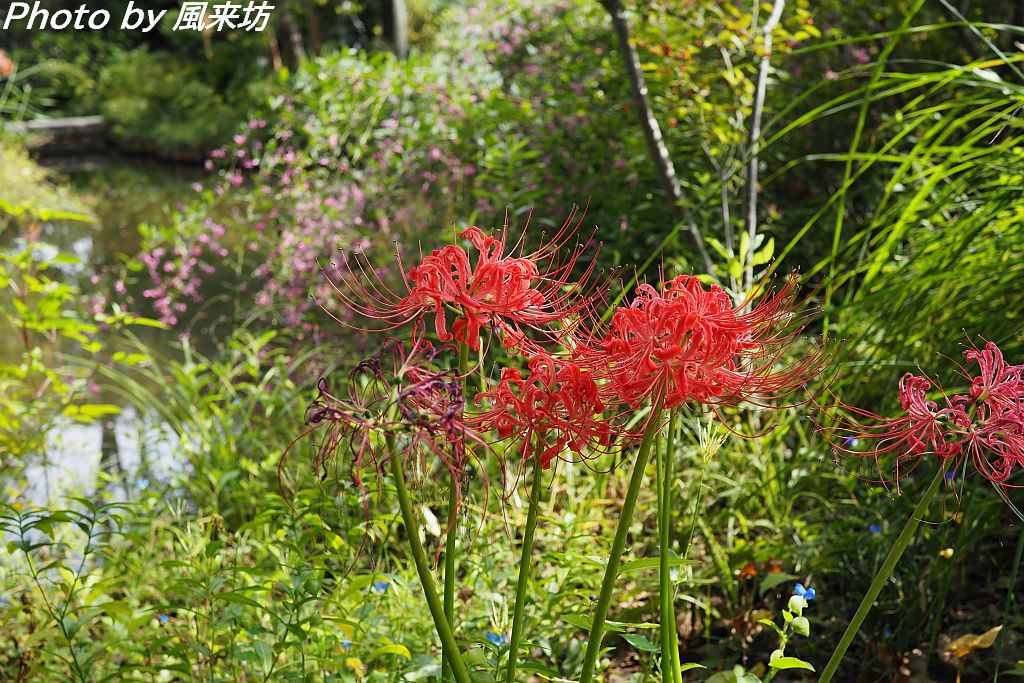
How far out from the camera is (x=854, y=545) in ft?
6.89

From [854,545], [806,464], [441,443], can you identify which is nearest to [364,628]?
[441,443]

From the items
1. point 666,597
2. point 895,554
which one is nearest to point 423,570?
point 666,597

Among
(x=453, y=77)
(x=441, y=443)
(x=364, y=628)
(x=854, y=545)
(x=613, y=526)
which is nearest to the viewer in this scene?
(x=441, y=443)

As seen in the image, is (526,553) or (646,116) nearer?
(526,553)

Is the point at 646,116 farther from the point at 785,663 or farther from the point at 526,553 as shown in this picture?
the point at 526,553

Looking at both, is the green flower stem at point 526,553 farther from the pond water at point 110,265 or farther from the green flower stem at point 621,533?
the pond water at point 110,265

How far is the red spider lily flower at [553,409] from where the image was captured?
2.99ft

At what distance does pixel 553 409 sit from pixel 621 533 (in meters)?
0.14

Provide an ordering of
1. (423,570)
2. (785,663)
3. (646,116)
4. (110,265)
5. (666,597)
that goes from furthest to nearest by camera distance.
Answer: (110,265), (646,116), (785,663), (666,597), (423,570)

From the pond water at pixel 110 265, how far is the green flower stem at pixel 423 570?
1954 millimetres

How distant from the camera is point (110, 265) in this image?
27.3 feet

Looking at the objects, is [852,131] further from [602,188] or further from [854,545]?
[854,545]

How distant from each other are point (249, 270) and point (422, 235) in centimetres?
357

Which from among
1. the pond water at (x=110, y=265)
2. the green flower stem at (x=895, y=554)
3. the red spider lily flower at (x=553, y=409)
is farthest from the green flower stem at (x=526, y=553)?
the pond water at (x=110, y=265)
